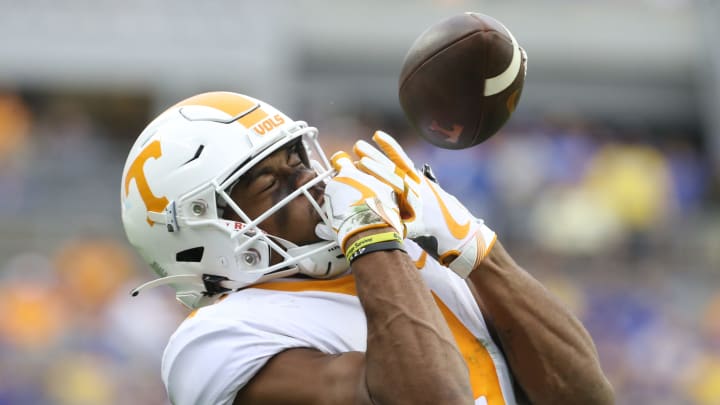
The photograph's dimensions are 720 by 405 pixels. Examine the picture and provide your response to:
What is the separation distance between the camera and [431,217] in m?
2.35

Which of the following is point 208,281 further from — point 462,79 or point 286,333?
point 462,79

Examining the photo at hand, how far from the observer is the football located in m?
2.50

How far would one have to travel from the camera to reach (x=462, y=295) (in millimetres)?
2529

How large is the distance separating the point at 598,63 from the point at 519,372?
46.1 ft

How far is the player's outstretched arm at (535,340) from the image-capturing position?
243cm

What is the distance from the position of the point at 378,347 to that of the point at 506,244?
8077 mm

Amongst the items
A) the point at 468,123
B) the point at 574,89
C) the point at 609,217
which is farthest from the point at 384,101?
the point at 468,123

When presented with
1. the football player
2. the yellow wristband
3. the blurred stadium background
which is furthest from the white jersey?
the blurred stadium background

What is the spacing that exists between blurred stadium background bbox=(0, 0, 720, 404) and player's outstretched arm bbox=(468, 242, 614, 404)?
17.1 feet

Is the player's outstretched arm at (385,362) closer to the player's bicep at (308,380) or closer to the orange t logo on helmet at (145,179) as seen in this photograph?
the player's bicep at (308,380)

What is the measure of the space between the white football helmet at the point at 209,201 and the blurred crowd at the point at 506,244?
4853 mm

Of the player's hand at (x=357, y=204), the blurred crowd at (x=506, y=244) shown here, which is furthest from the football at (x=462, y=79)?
the blurred crowd at (x=506, y=244)

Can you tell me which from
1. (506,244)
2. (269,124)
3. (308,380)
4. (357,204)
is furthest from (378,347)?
(506,244)

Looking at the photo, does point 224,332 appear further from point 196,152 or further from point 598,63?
point 598,63
